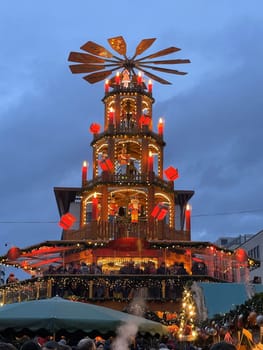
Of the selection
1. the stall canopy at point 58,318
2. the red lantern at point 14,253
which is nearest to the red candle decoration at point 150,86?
the red lantern at point 14,253

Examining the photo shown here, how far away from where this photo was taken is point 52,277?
2961 centimetres

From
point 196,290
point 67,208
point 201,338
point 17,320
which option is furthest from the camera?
point 67,208

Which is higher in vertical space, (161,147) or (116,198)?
(161,147)

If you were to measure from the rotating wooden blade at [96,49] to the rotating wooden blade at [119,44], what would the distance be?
670mm

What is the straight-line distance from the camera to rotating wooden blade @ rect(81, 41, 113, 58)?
3988 cm

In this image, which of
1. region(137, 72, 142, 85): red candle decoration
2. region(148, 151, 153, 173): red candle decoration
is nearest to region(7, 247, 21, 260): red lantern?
region(148, 151, 153, 173): red candle decoration

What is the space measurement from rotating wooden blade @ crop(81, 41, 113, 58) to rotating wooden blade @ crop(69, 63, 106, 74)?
37.0 inches

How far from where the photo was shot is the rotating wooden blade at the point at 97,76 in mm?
41812

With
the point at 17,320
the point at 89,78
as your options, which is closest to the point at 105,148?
the point at 89,78

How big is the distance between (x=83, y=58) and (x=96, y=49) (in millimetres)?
1142

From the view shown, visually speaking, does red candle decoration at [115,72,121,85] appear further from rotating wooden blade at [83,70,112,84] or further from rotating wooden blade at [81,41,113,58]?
rotating wooden blade at [81,41,113,58]

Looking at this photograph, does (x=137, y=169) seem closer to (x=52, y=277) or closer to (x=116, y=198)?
(x=116, y=198)

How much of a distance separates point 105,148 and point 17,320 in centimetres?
3164

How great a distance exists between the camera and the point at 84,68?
135 feet
